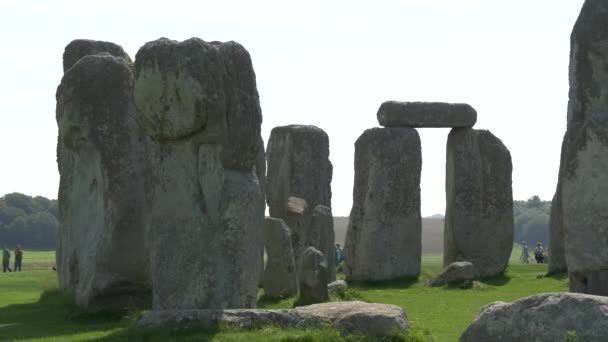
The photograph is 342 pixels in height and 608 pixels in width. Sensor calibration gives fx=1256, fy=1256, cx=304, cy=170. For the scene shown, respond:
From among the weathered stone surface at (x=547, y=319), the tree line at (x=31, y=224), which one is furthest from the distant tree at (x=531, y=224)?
the weathered stone surface at (x=547, y=319)

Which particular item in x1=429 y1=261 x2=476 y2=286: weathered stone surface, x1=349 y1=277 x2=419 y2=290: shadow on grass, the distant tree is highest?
the distant tree

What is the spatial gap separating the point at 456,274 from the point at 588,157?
1341cm

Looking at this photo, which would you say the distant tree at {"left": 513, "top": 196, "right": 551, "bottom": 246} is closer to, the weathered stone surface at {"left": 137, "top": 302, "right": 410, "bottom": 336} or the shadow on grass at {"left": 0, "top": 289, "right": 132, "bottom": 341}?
the shadow on grass at {"left": 0, "top": 289, "right": 132, "bottom": 341}

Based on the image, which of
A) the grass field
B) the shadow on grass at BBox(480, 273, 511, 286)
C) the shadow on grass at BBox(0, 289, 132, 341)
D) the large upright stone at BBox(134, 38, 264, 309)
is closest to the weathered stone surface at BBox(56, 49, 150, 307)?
the shadow on grass at BBox(0, 289, 132, 341)

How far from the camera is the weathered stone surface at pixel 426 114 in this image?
30734mm

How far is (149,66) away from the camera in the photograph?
14836 mm

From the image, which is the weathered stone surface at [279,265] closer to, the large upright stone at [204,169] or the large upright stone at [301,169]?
the large upright stone at [301,169]

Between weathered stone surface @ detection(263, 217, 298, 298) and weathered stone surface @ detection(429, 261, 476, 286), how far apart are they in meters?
5.50

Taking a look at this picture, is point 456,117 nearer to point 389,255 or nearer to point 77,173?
point 389,255

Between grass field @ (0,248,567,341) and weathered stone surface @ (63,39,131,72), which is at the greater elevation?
weathered stone surface @ (63,39,131,72)

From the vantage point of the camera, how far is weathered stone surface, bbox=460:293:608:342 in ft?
35.1

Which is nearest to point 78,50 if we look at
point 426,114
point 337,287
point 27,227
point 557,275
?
point 337,287

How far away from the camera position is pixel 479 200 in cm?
3130

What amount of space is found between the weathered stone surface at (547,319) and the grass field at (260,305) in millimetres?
1800
